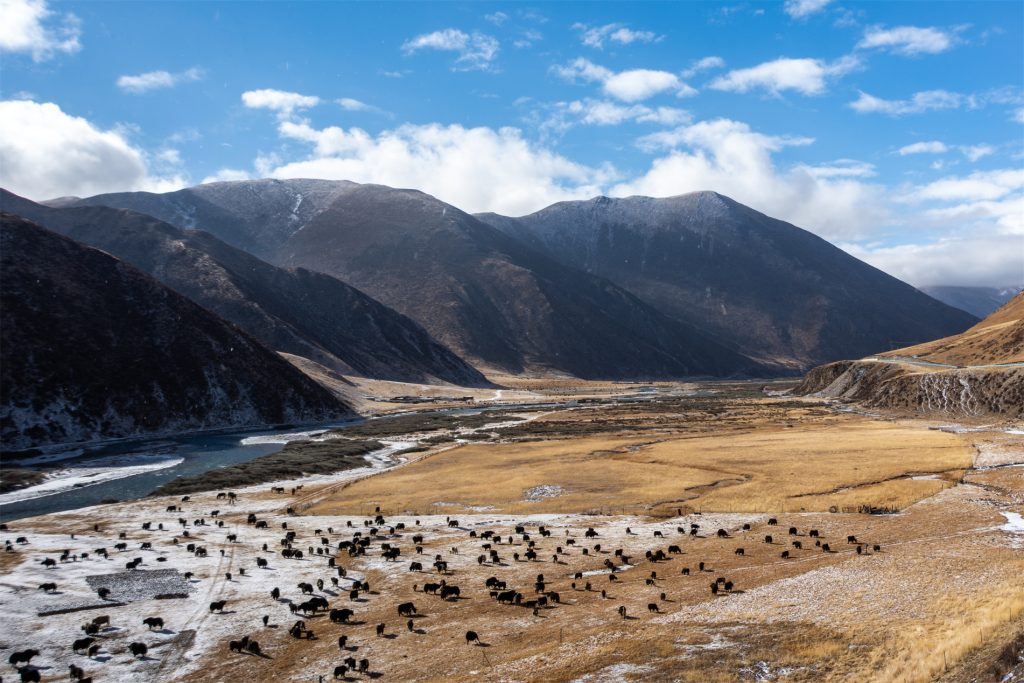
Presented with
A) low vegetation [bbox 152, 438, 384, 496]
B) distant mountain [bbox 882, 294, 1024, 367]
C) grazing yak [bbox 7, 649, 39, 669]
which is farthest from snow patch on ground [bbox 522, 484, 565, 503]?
distant mountain [bbox 882, 294, 1024, 367]

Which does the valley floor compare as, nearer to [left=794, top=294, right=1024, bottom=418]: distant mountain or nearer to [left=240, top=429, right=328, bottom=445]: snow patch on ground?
[left=794, top=294, right=1024, bottom=418]: distant mountain

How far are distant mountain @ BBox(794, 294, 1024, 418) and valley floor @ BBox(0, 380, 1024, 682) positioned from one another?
113 feet

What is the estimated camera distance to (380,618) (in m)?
32.0

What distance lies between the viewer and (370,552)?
145 ft

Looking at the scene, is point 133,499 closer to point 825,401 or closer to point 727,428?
point 727,428

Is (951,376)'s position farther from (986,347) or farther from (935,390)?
(986,347)

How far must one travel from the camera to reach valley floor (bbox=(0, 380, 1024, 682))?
25047mm

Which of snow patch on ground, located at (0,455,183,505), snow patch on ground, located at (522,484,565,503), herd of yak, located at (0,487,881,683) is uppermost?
snow patch on ground, located at (0,455,183,505)

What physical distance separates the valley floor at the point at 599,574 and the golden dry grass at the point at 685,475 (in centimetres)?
44

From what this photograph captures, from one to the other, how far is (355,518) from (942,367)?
11978 cm

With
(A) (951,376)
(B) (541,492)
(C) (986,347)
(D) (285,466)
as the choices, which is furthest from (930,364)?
(D) (285,466)

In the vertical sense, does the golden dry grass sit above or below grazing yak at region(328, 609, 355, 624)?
below

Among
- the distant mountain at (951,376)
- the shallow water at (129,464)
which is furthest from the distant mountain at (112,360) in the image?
the distant mountain at (951,376)

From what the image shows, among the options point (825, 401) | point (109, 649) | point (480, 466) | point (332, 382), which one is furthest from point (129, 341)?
point (825, 401)
